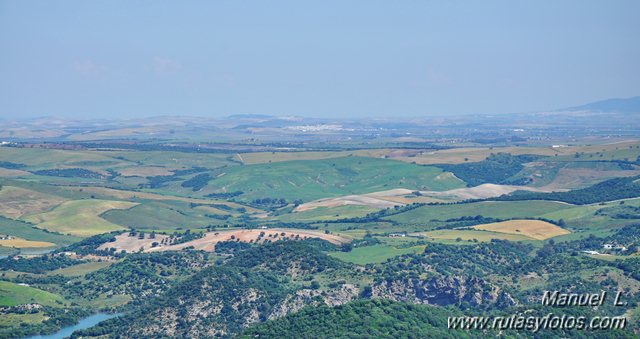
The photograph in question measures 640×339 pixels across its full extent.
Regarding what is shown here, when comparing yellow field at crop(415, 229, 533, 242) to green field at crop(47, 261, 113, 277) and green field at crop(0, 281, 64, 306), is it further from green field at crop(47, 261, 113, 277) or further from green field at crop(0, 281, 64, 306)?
green field at crop(0, 281, 64, 306)

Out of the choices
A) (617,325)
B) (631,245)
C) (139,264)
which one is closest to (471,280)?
(617,325)

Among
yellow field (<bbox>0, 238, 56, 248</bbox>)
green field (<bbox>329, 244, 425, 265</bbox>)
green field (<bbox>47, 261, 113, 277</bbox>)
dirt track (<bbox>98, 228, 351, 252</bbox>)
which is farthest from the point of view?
yellow field (<bbox>0, 238, 56, 248</bbox>)

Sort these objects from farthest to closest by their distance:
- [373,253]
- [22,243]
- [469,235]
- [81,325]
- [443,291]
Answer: [22,243]
[469,235]
[373,253]
[81,325]
[443,291]

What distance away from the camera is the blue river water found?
128625 millimetres

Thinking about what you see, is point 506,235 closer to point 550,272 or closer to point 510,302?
point 550,272

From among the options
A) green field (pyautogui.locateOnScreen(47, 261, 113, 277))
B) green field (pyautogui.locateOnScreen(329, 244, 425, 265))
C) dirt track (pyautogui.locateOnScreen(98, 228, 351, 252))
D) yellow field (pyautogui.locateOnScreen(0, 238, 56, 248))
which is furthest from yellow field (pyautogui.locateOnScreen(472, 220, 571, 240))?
yellow field (pyautogui.locateOnScreen(0, 238, 56, 248))

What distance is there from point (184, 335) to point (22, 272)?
52470 millimetres

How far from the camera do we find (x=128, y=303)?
14375cm

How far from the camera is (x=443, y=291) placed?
130625 mm

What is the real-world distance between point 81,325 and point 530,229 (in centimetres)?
8462

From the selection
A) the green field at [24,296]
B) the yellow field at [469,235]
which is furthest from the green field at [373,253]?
the green field at [24,296]

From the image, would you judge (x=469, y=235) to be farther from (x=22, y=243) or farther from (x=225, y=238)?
(x=22, y=243)

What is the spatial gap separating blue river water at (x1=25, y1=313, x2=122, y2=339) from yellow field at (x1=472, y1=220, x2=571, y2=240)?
74383mm

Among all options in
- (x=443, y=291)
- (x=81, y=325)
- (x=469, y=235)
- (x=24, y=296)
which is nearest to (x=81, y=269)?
(x=24, y=296)
